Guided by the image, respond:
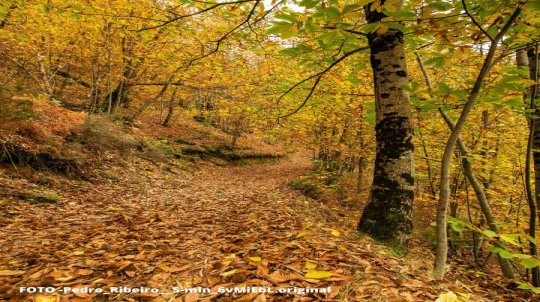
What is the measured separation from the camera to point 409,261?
2852 mm

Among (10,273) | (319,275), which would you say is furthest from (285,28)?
(10,273)

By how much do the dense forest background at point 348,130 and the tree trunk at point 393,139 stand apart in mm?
13

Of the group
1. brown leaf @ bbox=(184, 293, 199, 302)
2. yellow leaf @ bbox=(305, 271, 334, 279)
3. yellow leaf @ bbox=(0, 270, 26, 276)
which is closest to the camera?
brown leaf @ bbox=(184, 293, 199, 302)

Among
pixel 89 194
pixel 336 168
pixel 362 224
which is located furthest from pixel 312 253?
pixel 336 168

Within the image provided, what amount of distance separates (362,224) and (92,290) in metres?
2.59

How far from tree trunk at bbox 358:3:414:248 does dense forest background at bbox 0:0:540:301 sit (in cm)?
1

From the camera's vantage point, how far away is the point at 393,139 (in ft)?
9.92

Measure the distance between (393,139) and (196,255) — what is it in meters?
2.29

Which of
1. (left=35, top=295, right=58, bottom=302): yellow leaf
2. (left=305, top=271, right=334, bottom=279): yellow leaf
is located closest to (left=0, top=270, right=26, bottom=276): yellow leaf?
(left=35, top=295, right=58, bottom=302): yellow leaf

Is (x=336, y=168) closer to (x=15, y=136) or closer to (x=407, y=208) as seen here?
(x=407, y=208)

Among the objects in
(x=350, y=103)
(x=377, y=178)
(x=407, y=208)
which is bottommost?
(x=407, y=208)

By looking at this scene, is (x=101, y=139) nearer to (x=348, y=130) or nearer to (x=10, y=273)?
(x=10, y=273)

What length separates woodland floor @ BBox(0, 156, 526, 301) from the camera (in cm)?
212

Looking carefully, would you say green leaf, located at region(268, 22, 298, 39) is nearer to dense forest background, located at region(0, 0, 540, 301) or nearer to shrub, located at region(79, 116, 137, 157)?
dense forest background, located at region(0, 0, 540, 301)
